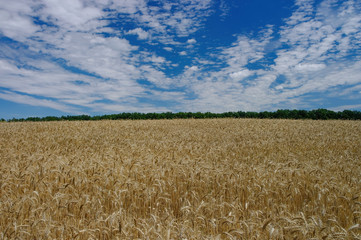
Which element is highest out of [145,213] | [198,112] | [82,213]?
[198,112]

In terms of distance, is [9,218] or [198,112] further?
[198,112]

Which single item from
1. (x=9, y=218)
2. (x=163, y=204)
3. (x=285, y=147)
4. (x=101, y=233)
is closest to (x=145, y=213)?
(x=163, y=204)

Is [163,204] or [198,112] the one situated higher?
[198,112]

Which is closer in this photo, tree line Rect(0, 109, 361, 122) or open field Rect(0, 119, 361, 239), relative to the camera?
open field Rect(0, 119, 361, 239)

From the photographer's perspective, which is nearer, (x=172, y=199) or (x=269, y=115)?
(x=172, y=199)

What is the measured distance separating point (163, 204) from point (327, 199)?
3.25 metres

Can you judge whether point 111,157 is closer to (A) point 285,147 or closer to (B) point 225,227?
(B) point 225,227

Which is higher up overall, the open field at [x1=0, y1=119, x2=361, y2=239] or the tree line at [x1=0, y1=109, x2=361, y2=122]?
the tree line at [x1=0, y1=109, x2=361, y2=122]

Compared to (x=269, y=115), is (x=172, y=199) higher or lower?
lower

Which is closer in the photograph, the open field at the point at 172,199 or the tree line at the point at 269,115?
the open field at the point at 172,199

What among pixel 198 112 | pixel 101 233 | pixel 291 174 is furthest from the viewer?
pixel 198 112

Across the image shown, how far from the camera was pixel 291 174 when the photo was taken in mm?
5992

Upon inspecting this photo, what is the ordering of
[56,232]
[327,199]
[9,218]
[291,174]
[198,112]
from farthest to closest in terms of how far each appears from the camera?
[198,112]
[291,174]
[327,199]
[9,218]
[56,232]

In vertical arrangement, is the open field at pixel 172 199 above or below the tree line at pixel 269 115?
below
